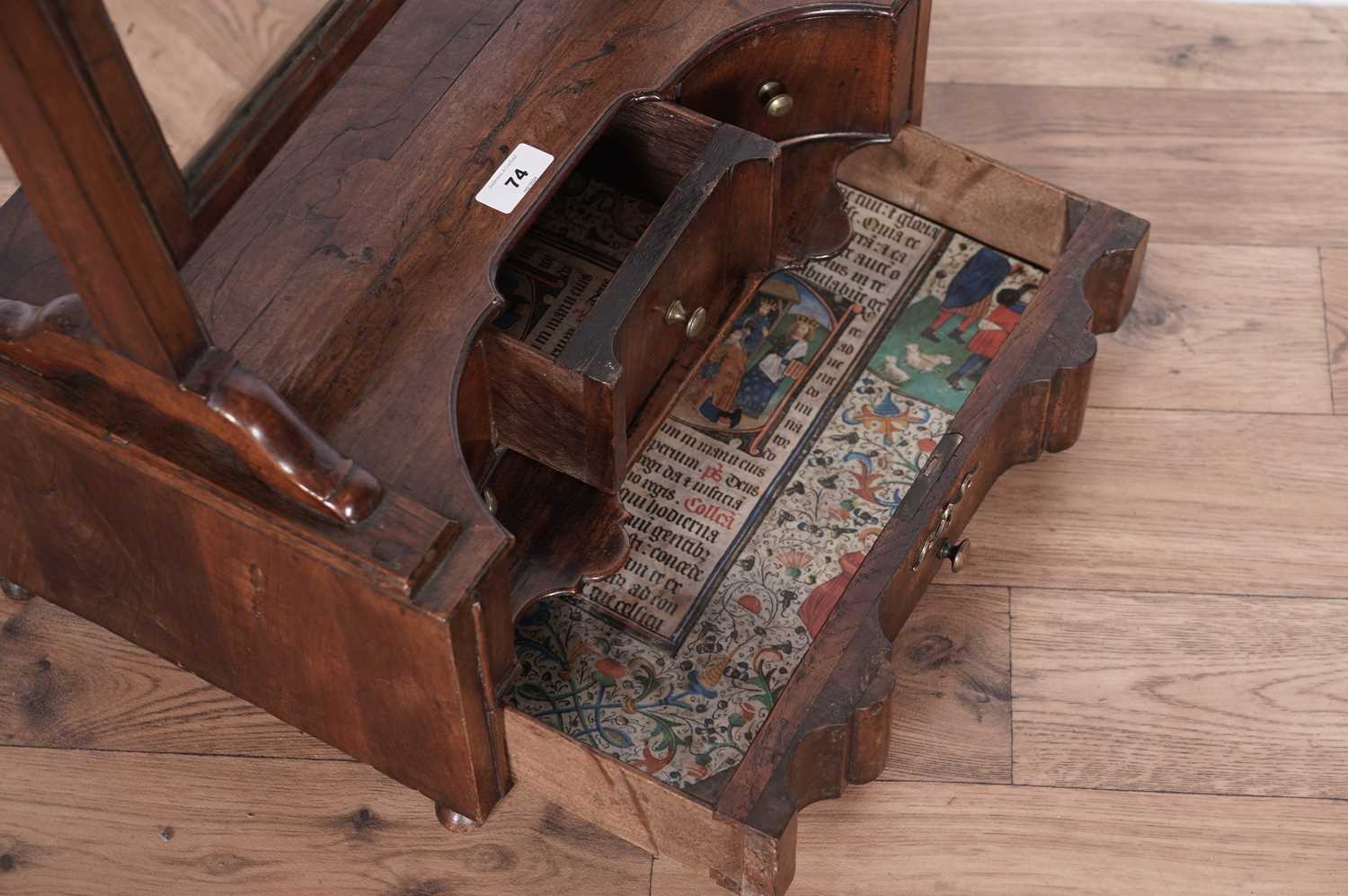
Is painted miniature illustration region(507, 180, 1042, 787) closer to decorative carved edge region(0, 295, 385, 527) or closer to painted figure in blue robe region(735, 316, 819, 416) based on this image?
painted figure in blue robe region(735, 316, 819, 416)

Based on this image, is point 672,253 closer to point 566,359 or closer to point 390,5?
point 566,359

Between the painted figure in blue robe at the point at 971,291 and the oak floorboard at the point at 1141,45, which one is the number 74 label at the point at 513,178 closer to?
the painted figure in blue robe at the point at 971,291

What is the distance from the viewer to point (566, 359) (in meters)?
1.25

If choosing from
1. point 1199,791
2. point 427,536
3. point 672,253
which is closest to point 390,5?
point 672,253

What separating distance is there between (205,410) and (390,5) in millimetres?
333

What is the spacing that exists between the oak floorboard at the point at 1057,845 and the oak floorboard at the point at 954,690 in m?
0.02

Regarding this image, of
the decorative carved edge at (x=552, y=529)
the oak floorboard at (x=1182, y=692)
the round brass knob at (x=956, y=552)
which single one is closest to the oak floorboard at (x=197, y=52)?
the decorative carved edge at (x=552, y=529)

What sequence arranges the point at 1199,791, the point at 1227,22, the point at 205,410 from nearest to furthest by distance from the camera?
the point at 205,410, the point at 1199,791, the point at 1227,22

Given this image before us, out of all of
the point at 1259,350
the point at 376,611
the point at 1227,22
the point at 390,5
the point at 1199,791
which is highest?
the point at 390,5

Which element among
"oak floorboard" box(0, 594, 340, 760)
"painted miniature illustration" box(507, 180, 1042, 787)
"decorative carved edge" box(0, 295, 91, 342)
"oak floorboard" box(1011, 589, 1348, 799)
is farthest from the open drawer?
"decorative carved edge" box(0, 295, 91, 342)

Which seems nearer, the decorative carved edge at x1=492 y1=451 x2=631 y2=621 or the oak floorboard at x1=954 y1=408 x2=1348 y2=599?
the decorative carved edge at x1=492 y1=451 x2=631 y2=621

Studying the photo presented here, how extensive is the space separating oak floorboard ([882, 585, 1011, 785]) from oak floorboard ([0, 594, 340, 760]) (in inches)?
17.6

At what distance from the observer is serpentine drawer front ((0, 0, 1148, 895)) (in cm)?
116

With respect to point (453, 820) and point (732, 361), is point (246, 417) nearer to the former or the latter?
point (453, 820)
